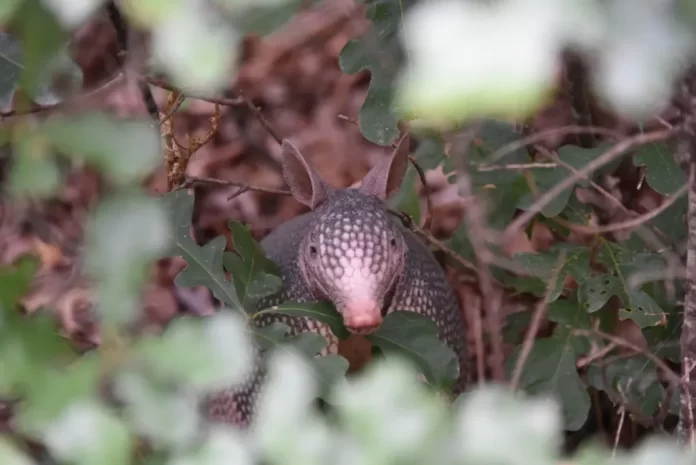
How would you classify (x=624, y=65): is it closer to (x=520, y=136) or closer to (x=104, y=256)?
(x=104, y=256)

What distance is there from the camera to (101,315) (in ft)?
1.89

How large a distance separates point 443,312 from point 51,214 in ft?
4.92

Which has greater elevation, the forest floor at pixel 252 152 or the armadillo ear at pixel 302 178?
the armadillo ear at pixel 302 178

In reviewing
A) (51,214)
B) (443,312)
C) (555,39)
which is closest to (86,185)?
(51,214)

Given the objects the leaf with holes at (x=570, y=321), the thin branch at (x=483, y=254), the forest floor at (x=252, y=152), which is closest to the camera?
the thin branch at (x=483, y=254)

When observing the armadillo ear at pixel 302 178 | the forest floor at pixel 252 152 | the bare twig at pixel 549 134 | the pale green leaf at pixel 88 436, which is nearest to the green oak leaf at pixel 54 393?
the pale green leaf at pixel 88 436

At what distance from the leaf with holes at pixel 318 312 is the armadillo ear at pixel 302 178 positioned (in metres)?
0.23

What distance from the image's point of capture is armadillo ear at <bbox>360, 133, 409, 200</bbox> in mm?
1404

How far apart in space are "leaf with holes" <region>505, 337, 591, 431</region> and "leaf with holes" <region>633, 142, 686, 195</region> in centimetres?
30

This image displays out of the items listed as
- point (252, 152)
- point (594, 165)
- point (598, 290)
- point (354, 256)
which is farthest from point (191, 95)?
point (252, 152)

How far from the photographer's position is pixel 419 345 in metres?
1.23

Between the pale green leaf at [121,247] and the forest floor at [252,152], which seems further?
the forest floor at [252,152]

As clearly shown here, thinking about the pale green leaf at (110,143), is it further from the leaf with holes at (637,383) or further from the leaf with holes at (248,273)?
the leaf with holes at (637,383)

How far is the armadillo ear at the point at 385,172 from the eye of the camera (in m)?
1.40
